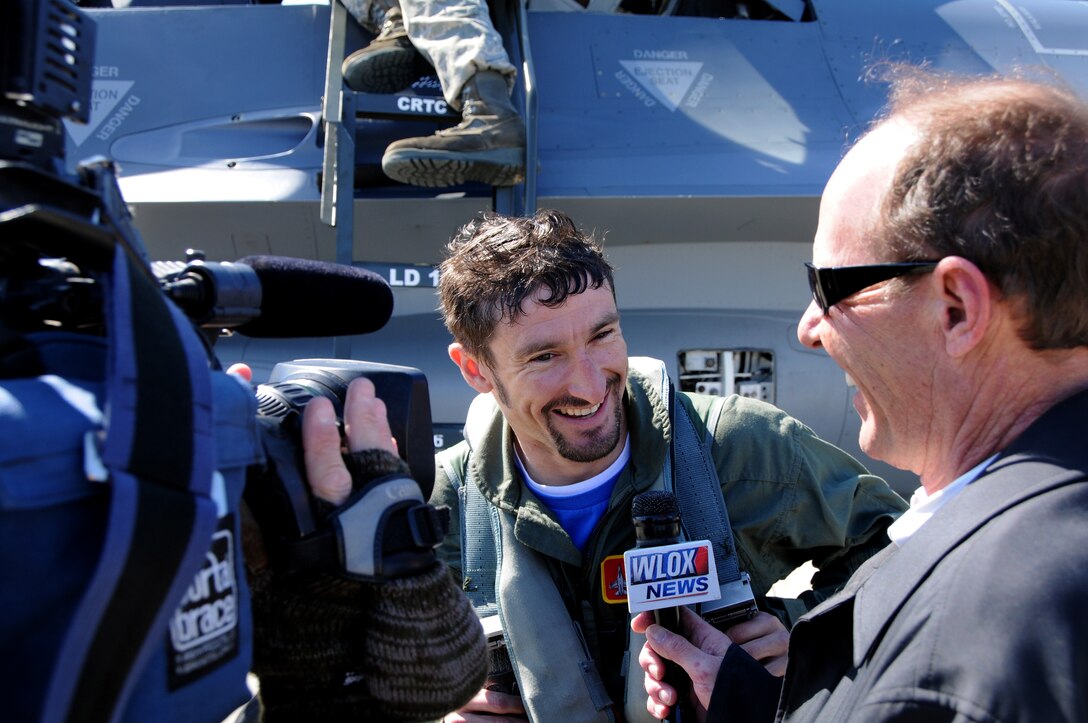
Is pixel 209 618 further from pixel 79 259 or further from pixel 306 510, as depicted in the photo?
pixel 79 259

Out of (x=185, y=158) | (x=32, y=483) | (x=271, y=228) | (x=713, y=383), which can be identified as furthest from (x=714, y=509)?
(x=185, y=158)

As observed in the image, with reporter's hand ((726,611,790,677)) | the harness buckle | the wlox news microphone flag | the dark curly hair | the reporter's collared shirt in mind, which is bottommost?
reporter's hand ((726,611,790,677))

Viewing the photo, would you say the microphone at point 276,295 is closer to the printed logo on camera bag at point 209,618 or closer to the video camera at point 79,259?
the video camera at point 79,259

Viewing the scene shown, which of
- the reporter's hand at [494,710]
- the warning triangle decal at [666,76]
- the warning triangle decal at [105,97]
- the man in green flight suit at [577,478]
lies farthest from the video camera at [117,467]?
the warning triangle decal at [105,97]

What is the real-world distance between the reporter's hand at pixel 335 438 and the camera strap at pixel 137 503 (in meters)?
0.28

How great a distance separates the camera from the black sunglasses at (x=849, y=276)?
1311 millimetres

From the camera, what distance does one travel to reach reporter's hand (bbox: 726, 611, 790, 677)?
72.1 inches

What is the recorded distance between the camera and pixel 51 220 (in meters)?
0.86

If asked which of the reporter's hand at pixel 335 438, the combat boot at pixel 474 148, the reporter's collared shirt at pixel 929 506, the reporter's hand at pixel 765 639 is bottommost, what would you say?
the reporter's hand at pixel 765 639

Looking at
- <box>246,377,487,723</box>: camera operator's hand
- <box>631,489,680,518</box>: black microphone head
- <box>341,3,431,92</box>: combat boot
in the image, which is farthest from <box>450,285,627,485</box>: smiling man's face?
<box>341,3,431,92</box>: combat boot

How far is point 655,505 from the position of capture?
5.84ft

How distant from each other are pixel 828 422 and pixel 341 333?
3773 millimetres

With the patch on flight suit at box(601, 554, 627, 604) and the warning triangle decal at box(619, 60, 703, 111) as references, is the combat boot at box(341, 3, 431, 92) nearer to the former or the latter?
the warning triangle decal at box(619, 60, 703, 111)

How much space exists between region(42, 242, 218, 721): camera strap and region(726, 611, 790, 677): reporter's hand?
126 centimetres
